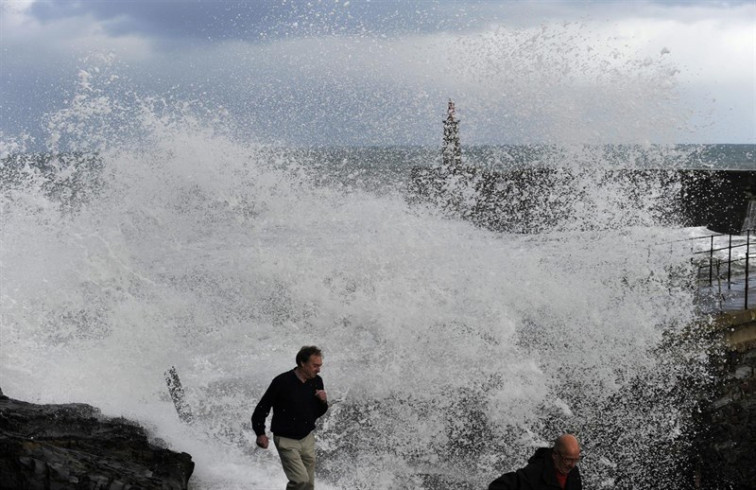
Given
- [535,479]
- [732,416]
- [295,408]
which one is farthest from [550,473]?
[732,416]

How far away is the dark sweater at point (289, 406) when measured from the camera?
5379 millimetres

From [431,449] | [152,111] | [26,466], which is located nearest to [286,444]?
[26,466]

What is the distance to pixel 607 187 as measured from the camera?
19609mm

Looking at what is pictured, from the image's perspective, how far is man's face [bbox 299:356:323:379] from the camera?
5.34 m

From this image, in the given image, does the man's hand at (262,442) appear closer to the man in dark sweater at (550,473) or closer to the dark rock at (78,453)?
the dark rock at (78,453)

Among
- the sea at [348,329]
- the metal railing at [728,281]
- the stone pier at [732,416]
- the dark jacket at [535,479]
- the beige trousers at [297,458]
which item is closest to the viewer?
the dark jacket at [535,479]

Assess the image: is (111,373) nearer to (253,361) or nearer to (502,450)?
(253,361)

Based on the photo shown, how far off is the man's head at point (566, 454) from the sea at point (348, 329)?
3240 mm

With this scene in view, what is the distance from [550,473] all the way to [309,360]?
203 cm

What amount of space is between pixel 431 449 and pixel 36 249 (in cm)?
760

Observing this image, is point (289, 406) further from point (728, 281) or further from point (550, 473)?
point (728, 281)

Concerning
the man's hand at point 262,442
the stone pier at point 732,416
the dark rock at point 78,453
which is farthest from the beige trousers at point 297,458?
the stone pier at point 732,416

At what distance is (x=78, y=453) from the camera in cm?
546

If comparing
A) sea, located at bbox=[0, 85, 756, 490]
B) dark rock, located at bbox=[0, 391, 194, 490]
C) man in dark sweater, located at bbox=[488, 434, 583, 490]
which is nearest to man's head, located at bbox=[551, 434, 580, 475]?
man in dark sweater, located at bbox=[488, 434, 583, 490]
